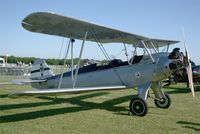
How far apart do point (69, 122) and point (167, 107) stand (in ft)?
13.3

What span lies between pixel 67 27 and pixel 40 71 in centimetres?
415

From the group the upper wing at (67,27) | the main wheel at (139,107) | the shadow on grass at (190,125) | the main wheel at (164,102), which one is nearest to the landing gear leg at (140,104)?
the main wheel at (139,107)

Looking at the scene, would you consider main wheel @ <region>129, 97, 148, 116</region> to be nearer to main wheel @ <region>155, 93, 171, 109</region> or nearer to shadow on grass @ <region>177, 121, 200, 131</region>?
shadow on grass @ <region>177, 121, 200, 131</region>

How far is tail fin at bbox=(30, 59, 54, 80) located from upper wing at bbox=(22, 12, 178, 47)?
8.52 ft

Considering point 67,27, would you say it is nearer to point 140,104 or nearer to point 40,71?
point 140,104

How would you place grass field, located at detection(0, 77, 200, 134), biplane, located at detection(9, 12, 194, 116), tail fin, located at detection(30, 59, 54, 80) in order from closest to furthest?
grass field, located at detection(0, 77, 200, 134) → biplane, located at detection(9, 12, 194, 116) → tail fin, located at detection(30, 59, 54, 80)

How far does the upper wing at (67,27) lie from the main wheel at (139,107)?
2.20 meters

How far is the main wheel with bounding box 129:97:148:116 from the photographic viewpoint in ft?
26.4

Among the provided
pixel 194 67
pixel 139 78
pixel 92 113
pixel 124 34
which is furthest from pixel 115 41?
pixel 194 67

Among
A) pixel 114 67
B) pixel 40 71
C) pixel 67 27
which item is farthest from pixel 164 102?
pixel 40 71

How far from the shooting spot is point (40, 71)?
486 inches

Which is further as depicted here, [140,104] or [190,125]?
[140,104]

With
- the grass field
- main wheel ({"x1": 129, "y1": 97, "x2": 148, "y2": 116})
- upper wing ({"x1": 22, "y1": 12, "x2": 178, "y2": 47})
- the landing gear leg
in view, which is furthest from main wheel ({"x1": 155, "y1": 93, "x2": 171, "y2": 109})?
upper wing ({"x1": 22, "y1": 12, "x2": 178, "y2": 47})

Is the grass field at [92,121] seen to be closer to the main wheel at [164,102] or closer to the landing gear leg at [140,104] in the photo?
the landing gear leg at [140,104]
